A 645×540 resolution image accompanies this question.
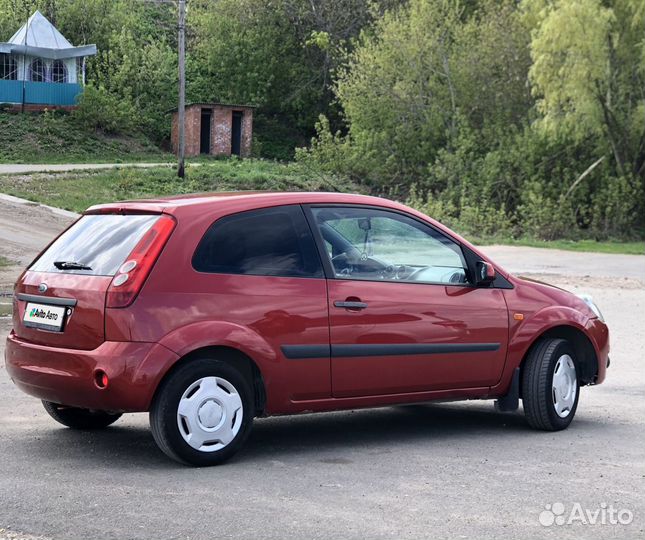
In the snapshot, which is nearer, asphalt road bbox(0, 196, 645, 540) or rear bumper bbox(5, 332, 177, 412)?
asphalt road bbox(0, 196, 645, 540)

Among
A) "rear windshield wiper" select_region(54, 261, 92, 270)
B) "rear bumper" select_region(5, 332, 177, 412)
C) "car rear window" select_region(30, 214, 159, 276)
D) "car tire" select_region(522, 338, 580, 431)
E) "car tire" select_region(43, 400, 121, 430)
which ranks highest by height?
"car rear window" select_region(30, 214, 159, 276)

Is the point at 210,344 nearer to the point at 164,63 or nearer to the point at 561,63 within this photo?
the point at 561,63

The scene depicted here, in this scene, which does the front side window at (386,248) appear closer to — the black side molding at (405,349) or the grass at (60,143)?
the black side molding at (405,349)

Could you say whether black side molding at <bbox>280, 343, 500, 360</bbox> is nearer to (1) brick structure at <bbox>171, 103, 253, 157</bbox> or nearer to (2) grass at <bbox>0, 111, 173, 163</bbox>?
(2) grass at <bbox>0, 111, 173, 163</bbox>

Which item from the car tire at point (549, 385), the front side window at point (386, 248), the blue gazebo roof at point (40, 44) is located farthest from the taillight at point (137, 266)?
the blue gazebo roof at point (40, 44)

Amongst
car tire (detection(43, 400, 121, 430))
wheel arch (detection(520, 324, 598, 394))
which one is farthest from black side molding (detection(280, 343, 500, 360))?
car tire (detection(43, 400, 121, 430))

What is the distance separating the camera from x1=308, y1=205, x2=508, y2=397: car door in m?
6.84

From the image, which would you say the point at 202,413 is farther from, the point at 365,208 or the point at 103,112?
the point at 103,112

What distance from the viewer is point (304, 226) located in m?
6.89

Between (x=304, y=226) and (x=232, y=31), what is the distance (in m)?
55.4

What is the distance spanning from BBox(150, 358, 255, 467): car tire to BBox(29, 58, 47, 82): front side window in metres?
50.0

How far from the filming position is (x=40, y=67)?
177ft

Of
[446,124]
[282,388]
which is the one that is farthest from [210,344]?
[446,124]

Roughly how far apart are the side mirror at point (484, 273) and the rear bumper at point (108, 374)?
2.27 m
